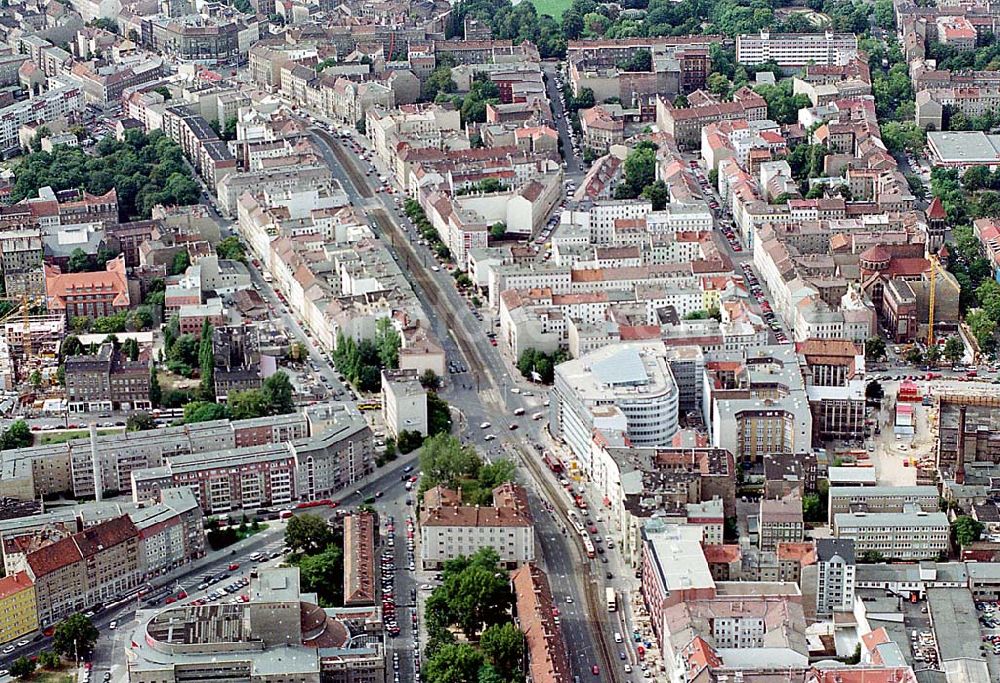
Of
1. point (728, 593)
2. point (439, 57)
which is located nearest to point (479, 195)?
point (439, 57)

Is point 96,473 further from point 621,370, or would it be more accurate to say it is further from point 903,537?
point 903,537

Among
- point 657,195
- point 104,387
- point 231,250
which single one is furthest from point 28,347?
point 657,195

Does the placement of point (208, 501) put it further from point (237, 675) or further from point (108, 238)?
point (108, 238)

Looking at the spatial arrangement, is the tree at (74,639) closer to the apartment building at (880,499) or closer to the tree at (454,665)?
the tree at (454,665)

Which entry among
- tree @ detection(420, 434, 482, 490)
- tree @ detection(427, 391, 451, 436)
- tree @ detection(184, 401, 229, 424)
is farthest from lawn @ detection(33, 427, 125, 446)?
tree @ detection(420, 434, 482, 490)

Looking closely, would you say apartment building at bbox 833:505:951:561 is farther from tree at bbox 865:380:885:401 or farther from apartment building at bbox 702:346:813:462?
tree at bbox 865:380:885:401
